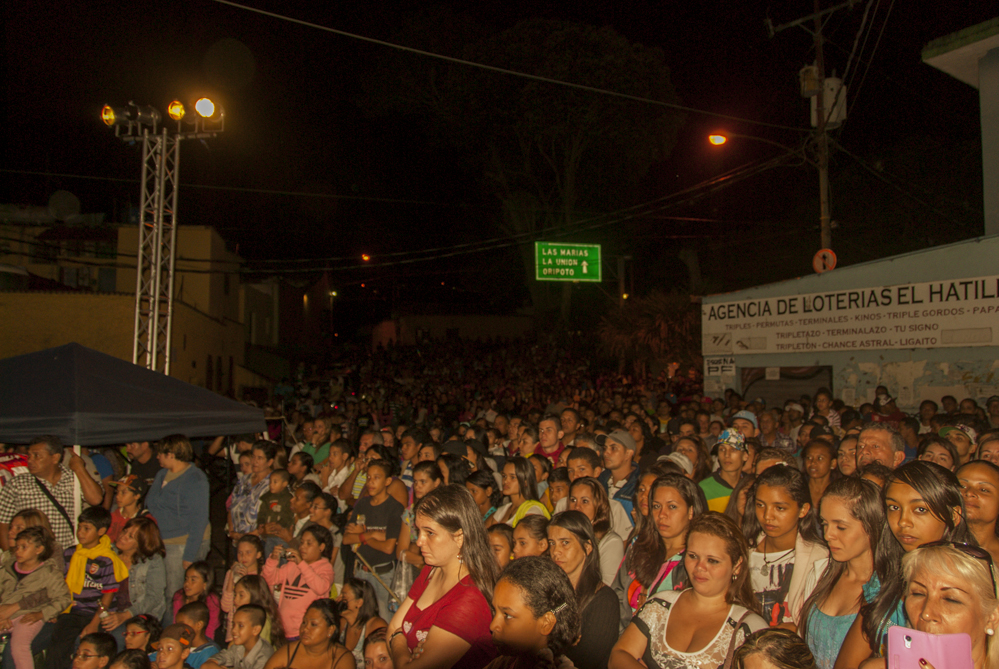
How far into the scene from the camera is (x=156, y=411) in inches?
284

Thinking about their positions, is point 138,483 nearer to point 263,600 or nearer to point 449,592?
point 263,600

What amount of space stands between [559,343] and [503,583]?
28.4 meters

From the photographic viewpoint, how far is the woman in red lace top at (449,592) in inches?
102

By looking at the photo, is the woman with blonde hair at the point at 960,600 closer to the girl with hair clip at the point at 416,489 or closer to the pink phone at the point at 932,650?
the pink phone at the point at 932,650

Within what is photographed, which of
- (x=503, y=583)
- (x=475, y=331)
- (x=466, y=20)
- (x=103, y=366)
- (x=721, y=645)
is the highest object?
(x=466, y=20)

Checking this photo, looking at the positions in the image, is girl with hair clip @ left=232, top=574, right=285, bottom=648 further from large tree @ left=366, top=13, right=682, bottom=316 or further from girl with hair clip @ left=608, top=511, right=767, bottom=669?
large tree @ left=366, top=13, right=682, bottom=316

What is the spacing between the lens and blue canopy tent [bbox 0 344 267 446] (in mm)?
6562

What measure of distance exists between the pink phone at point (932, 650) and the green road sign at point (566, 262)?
1825cm

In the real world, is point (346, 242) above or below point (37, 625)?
above

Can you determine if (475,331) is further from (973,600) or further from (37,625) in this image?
(973,600)

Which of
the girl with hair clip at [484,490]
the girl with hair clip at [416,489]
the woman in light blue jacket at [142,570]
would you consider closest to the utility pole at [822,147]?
the girl with hair clip at [484,490]

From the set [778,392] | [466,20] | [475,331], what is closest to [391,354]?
[475,331]

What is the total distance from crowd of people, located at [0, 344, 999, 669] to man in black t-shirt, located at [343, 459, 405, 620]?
19mm

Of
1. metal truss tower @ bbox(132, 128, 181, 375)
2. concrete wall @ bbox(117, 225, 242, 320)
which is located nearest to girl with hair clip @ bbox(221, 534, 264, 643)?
metal truss tower @ bbox(132, 128, 181, 375)
